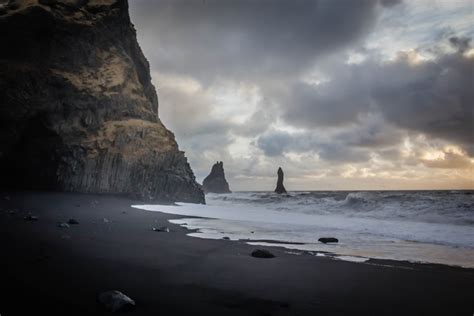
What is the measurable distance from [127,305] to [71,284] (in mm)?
1269

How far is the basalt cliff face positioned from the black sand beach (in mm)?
23881

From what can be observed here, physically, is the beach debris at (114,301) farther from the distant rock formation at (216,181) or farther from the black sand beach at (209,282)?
the distant rock formation at (216,181)

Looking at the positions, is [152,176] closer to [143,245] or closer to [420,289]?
[143,245]

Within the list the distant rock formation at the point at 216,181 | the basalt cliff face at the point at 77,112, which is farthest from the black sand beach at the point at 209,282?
the distant rock formation at the point at 216,181

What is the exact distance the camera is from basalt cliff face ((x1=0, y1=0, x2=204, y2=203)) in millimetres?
27750

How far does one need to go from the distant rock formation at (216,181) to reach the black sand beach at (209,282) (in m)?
125

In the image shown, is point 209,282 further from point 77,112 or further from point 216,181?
point 216,181

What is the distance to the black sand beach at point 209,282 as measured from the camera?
3.69 meters

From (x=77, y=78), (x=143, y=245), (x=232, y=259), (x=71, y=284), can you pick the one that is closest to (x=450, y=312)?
(x=232, y=259)

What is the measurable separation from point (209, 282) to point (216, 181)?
128 metres

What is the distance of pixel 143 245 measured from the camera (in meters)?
7.88

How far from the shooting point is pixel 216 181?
132250 millimetres

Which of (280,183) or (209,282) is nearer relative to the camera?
(209,282)

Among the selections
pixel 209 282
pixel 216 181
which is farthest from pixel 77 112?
pixel 216 181
